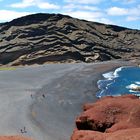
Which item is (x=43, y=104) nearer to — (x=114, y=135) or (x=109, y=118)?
(x=109, y=118)

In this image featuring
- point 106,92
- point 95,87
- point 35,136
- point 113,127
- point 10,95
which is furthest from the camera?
point 95,87

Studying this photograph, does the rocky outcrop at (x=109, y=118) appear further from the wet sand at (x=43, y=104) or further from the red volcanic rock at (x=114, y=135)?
the wet sand at (x=43, y=104)

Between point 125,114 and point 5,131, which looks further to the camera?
point 5,131

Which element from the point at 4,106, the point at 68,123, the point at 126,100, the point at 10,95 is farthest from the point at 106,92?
the point at 126,100

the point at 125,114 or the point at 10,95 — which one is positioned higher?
the point at 125,114

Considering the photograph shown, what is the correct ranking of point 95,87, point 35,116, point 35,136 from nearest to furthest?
point 35,136, point 35,116, point 95,87

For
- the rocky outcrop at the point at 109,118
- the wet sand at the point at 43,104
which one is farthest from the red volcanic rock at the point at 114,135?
the wet sand at the point at 43,104

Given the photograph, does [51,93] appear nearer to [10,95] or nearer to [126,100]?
[10,95]

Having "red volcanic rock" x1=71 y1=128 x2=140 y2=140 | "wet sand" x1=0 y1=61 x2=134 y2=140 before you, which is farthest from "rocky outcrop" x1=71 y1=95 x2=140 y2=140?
"wet sand" x1=0 y1=61 x2=134 y2=140
